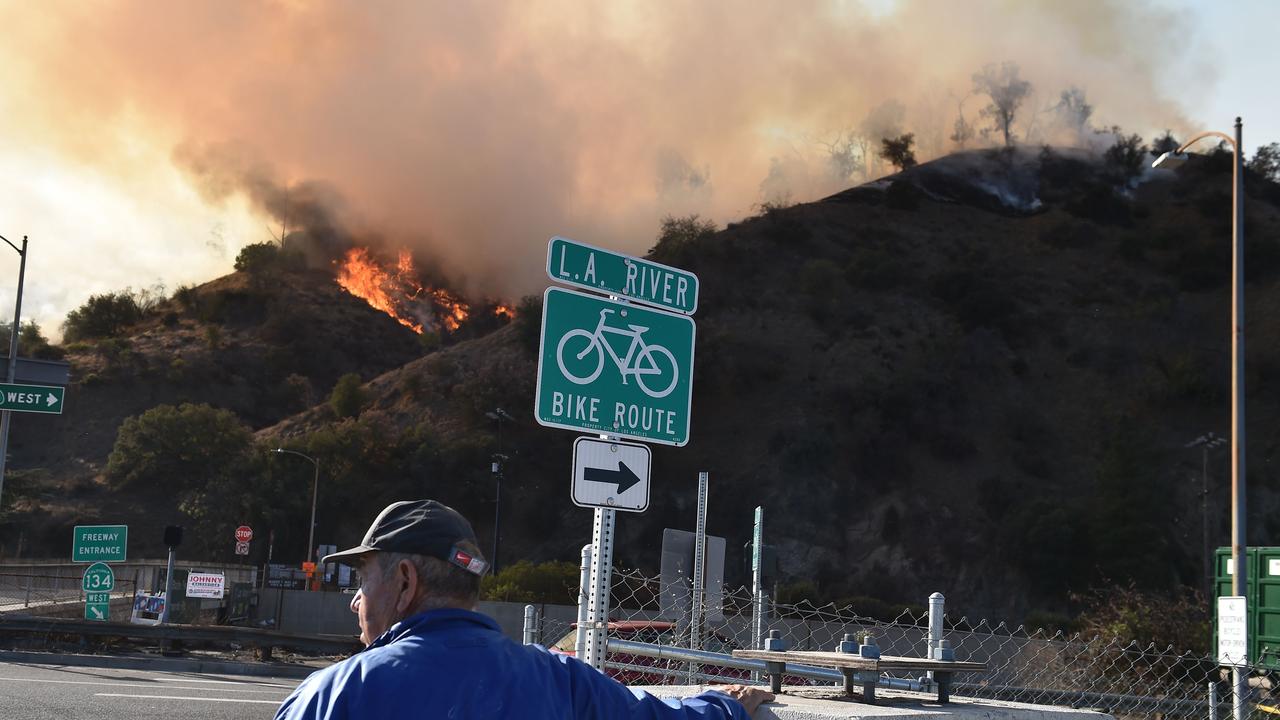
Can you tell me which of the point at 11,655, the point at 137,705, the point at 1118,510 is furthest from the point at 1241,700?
the point at 1118,510

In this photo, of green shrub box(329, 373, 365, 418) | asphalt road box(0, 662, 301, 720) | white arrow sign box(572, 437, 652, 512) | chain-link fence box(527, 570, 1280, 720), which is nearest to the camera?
white arrow sign box(572, 437, 652, 512)

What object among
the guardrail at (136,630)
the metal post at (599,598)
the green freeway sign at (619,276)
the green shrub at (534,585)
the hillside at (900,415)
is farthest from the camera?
the hillside at (900,415)

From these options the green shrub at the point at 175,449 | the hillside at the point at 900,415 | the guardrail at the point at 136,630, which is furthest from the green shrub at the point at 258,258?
the guardrail at the point at 136,630

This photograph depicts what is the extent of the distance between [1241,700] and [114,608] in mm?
32709

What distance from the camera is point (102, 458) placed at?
8700 centimetres

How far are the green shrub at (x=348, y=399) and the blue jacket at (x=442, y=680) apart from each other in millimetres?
82097

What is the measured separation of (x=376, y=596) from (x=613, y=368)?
3.01m

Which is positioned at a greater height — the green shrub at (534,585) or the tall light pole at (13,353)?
the tall light pole at (13,353)

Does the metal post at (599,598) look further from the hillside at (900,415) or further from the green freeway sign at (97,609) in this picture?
the hillside at (900,415)

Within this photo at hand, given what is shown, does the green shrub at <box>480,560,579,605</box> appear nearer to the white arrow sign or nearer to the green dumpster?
the green dumpster

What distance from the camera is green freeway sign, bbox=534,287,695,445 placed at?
5527 millimetres

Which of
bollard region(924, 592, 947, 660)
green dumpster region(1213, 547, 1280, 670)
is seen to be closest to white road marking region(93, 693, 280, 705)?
bollard region(924, 592, 947, 660)

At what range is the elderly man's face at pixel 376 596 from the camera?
2.76 metres

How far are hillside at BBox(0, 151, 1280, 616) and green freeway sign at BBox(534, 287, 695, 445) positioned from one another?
49.7m
